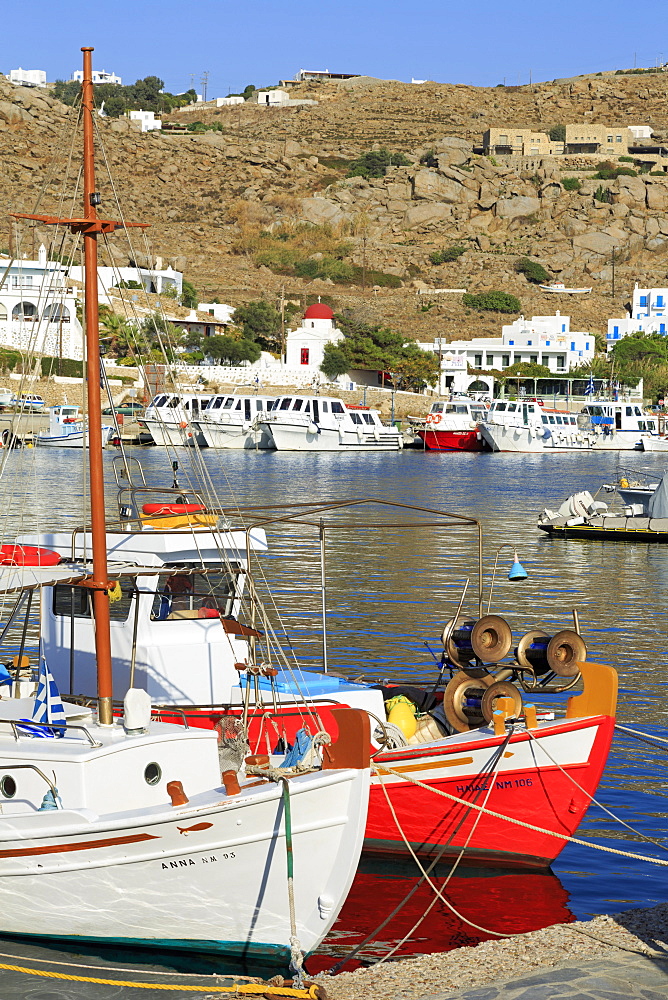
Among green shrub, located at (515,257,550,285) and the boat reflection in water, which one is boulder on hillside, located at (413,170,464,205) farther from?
the boat reflection in water

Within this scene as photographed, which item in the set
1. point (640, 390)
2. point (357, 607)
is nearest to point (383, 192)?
point (640, 390)

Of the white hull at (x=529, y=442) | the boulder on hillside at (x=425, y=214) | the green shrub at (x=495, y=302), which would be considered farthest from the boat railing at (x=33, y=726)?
the boulder on hillside at (x=425, y=214)

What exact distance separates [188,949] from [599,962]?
357 cm

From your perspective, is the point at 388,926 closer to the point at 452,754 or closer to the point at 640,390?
the point at 452,754

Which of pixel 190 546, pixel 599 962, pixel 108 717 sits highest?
pixel 190 546

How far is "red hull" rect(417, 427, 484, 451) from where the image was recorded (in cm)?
10019

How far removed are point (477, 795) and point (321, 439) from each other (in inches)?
3216

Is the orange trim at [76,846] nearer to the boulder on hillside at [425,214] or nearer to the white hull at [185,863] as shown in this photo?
the white hull at [185,863]

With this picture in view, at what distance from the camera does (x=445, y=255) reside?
178 m

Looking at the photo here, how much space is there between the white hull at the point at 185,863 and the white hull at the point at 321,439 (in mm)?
82666

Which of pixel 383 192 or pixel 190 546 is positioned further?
pixel 383 192

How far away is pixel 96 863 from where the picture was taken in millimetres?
10617

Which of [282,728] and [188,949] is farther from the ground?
[282,728]

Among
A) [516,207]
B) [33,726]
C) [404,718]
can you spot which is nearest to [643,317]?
[516,207]
